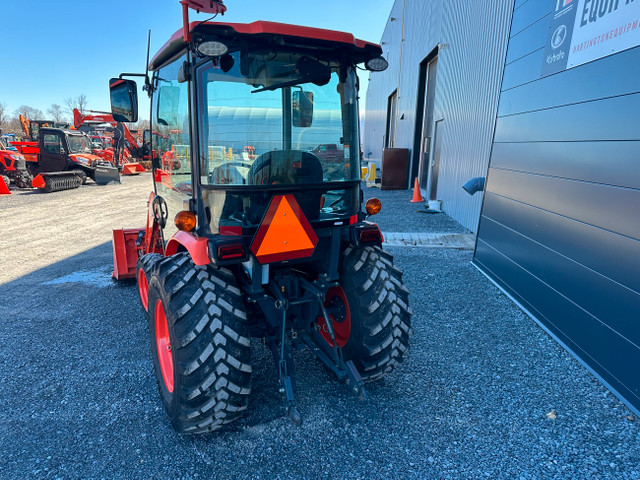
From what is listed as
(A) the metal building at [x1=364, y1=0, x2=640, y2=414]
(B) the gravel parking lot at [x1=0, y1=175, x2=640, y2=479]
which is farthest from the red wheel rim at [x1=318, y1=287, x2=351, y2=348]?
(A) the metal building at [x1=364, y1=0, x2=640, y2=414]

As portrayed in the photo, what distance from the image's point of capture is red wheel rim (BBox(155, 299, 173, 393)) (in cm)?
264

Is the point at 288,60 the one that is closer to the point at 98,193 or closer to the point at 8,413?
the point at 8,413

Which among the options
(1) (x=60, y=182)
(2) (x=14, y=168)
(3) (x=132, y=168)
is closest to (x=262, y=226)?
(1) (x=60, y=182)

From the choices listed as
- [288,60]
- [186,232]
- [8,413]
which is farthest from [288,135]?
[8,413]

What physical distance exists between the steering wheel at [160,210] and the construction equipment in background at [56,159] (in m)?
12.9

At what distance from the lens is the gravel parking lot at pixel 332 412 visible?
2217mm

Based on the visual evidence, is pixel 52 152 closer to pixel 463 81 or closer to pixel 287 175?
pixel 463 81

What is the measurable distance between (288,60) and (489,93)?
6024mm

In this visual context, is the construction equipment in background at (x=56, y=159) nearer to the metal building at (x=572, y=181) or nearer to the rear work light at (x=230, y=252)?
the rear work light at (x=230, y=252)

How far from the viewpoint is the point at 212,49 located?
79.1 inches

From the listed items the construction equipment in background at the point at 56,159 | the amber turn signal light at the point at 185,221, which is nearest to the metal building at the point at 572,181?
the amber turn signal light at the point at 185,221

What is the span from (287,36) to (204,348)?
6.19 feet

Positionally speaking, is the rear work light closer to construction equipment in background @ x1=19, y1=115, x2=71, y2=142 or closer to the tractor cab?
the tractor cab

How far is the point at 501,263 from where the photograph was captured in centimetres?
489
